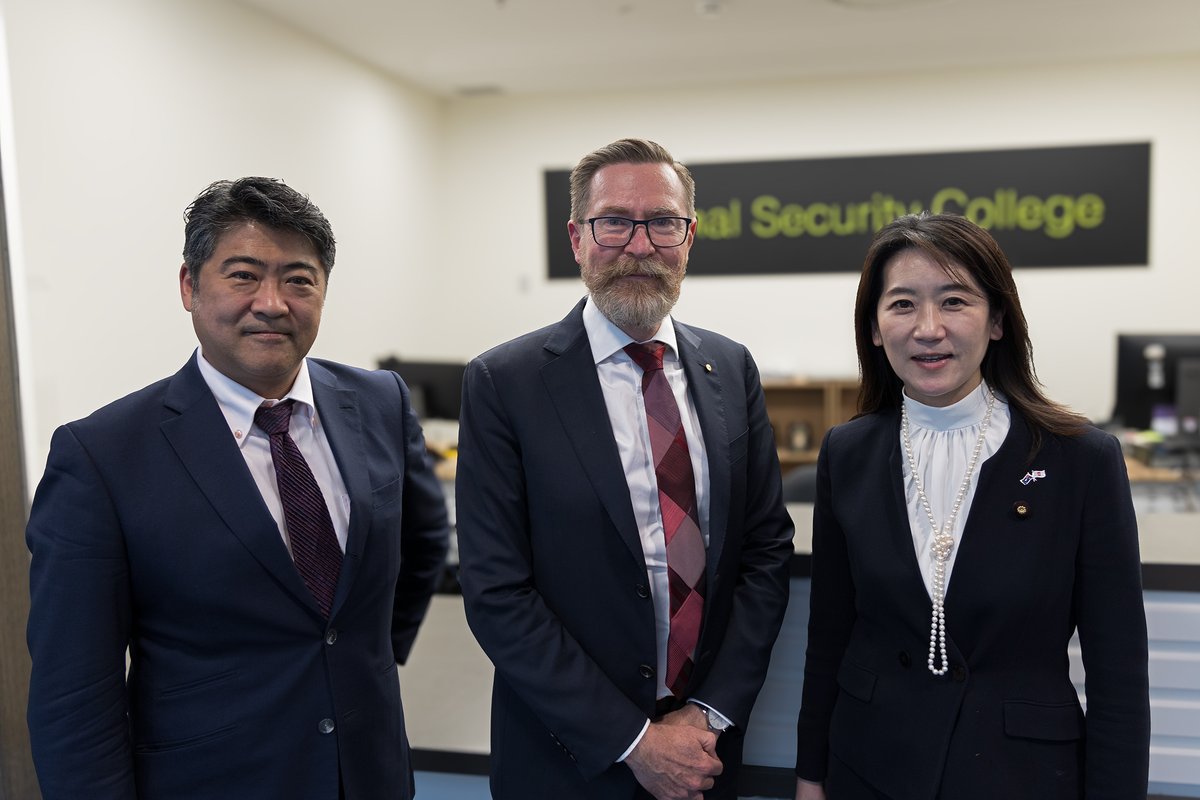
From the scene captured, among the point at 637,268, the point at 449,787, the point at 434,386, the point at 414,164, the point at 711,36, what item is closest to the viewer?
the point at 637,268

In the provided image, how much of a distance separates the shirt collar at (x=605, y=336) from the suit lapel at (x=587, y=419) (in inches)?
0.5

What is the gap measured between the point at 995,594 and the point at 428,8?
4.50 metres

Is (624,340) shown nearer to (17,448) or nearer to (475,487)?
(475,487)

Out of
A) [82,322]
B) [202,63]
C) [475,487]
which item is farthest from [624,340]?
[202,63]

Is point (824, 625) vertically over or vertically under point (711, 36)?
under

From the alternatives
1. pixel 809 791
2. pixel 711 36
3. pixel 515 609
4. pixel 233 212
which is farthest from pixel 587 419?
pixel 711 36

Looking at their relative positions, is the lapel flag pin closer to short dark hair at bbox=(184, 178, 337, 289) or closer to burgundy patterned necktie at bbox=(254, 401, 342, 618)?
burgundy patterned necktie at bbox=(254, 401, 342, 618)

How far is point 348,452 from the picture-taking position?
1515 millimetres

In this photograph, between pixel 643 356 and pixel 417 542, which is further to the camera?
pixel 417 542

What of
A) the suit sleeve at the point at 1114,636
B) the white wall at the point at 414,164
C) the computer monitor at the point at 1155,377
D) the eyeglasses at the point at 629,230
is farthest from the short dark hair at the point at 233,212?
the computer monitor at the point at 1155,377

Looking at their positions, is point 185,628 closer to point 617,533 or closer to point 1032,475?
point 617,533

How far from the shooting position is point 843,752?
145cm

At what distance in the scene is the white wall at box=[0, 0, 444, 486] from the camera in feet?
11.0

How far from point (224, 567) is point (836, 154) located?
6284mm
